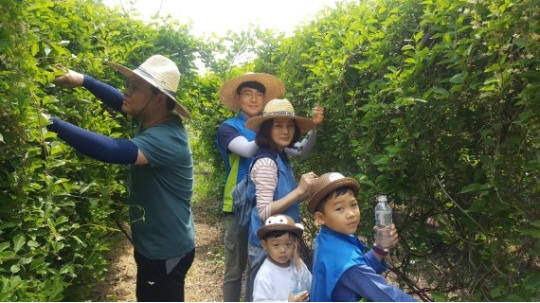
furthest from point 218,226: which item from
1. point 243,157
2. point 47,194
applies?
point 47,194

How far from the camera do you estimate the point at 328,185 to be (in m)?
2.04

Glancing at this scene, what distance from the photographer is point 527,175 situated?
193 cm

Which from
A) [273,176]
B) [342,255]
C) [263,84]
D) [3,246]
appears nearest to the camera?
[3,246]

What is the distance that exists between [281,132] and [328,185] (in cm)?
73

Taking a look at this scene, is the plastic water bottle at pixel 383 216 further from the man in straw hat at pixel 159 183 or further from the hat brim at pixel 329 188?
the man in straw hat at pixel 159 183

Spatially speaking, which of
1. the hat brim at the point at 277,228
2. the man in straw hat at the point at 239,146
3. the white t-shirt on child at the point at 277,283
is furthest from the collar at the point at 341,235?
the man in straw hat at the point at 239,146

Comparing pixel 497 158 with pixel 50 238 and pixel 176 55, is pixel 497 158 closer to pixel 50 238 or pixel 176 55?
pixel 50 238

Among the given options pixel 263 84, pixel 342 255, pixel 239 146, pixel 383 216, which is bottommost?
pixel 342 255

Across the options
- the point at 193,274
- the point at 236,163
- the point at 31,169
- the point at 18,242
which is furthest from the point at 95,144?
the point at 193,274

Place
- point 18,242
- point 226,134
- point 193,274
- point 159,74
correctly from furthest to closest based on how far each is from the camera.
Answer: point 193,274 → point 226,134 → point 159,74 → point 18,242

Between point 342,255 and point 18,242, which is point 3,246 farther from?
point 342,255

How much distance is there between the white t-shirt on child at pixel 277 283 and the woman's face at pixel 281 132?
713 mm

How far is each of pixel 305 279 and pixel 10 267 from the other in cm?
139

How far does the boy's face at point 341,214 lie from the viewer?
200 cm
